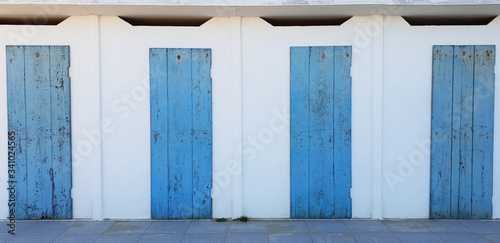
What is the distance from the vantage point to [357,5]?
4793 millimetres

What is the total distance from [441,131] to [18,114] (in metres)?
5.92

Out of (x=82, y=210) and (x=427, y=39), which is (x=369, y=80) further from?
(x=82, y=210)

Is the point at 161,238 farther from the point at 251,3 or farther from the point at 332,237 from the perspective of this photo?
the point at 251,3

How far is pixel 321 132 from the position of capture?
17.5 feet

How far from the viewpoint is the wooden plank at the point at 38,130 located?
523cm

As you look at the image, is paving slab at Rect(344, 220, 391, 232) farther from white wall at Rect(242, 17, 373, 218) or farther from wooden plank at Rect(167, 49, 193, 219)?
wooden plank at Rect(167, 49, 193, 219)

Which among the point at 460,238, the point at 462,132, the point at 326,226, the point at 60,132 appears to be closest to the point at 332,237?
the point at 326,226

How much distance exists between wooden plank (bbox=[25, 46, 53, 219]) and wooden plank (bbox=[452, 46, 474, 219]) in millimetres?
5714

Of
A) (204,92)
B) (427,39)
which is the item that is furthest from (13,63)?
(427,39)

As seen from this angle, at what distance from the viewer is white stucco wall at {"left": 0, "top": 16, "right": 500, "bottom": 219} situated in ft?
17.2

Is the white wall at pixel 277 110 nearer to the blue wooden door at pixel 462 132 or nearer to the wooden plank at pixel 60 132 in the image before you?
the blue wooden door at pixel 462 132

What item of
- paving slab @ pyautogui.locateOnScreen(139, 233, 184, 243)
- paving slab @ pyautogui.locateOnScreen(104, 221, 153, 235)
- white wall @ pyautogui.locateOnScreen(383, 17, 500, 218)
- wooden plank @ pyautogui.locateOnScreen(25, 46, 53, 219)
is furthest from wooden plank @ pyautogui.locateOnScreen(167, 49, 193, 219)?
white wall @ pyautogui.locateOnScreen(383, 17, 500, 218)

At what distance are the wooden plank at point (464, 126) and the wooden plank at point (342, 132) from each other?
4.89ft

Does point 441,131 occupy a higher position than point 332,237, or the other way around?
point 441,131
